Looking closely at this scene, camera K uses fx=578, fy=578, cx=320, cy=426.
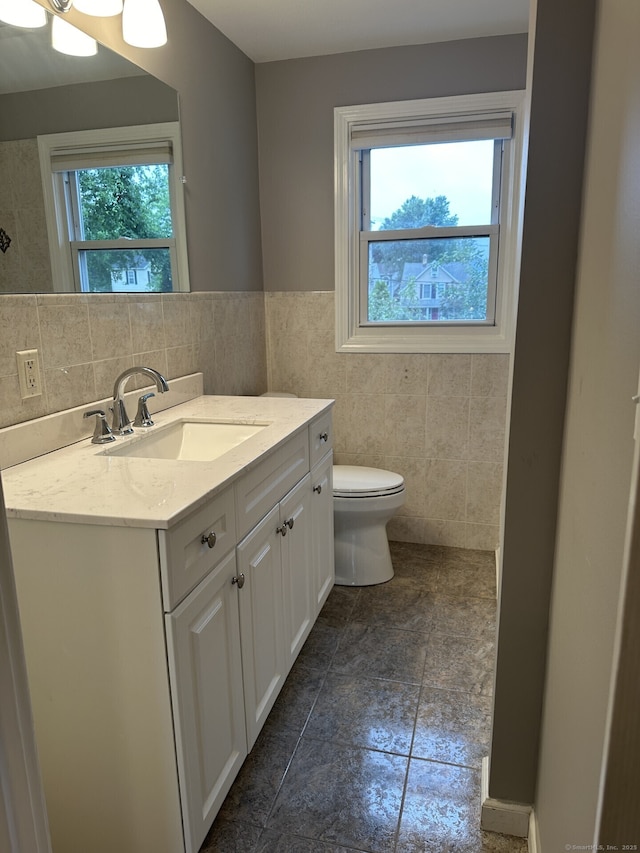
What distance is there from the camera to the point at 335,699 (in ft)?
6.32

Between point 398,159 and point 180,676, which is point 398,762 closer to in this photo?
point 180,676

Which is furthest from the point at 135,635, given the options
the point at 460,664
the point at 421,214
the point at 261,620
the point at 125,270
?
the point at 421,214

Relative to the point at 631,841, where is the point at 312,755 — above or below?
below

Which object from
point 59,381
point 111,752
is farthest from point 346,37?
point 111,752

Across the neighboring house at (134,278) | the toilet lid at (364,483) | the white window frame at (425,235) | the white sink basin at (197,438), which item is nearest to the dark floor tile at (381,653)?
the toilet lid at (364,483)

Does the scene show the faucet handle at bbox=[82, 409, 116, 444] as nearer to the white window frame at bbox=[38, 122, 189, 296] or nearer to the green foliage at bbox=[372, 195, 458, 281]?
the white window frame at bbox=[38, 122, 189, 296]

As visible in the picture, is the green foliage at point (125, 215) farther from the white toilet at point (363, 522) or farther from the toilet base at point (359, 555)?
the toilet base at point (359, 555)

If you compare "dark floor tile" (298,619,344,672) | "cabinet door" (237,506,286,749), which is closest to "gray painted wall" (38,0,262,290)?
"cabinet door" (237,506,286,749)

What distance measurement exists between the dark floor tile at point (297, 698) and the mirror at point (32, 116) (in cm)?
146

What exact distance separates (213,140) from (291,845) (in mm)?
2520

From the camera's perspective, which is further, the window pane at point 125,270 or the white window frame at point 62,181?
the window pane at point 125,270

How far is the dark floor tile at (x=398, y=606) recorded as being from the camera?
2383 millimetres

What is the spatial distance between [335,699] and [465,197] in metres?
2.31

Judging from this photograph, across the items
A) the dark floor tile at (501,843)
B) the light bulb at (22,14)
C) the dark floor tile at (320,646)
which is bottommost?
the dark floor tile at (501,843)
